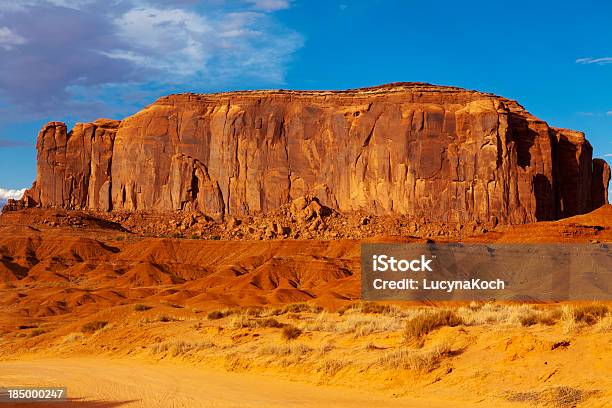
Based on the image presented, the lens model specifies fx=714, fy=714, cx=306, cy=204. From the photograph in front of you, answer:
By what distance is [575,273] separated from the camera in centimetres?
3662

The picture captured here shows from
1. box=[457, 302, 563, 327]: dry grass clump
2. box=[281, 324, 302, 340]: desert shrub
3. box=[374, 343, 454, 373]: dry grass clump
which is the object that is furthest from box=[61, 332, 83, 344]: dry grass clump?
box=[374, 343, 454, 373]: dry grass clump

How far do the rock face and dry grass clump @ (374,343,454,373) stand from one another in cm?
7735

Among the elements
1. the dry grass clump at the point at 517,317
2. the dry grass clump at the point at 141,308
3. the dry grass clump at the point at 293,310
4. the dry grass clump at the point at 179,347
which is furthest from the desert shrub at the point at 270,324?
the dry grass clump at the point at 141,308

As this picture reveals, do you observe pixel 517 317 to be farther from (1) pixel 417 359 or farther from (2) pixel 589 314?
(1) pixel 417 359

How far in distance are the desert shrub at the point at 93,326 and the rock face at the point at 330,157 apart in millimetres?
66227

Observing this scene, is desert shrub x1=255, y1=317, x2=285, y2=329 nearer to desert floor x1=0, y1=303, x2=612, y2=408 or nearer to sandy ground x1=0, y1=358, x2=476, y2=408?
desert floor x1=0, y1=303, x2=612, y2=408

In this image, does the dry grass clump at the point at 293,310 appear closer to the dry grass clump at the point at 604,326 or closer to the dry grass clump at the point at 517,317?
the dry grass clump at the point at 517,317

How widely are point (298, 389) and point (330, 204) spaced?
82494 mm

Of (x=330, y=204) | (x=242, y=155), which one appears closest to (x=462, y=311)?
(x=330, y=204)

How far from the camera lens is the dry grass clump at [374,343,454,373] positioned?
46.9 ft

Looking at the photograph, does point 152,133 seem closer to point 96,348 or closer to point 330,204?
point 330,204

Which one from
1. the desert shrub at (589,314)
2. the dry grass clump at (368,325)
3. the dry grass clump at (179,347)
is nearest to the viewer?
the desert shrub at (589,314)

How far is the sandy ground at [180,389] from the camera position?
42.4 ft

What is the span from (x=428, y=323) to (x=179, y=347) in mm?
8046
